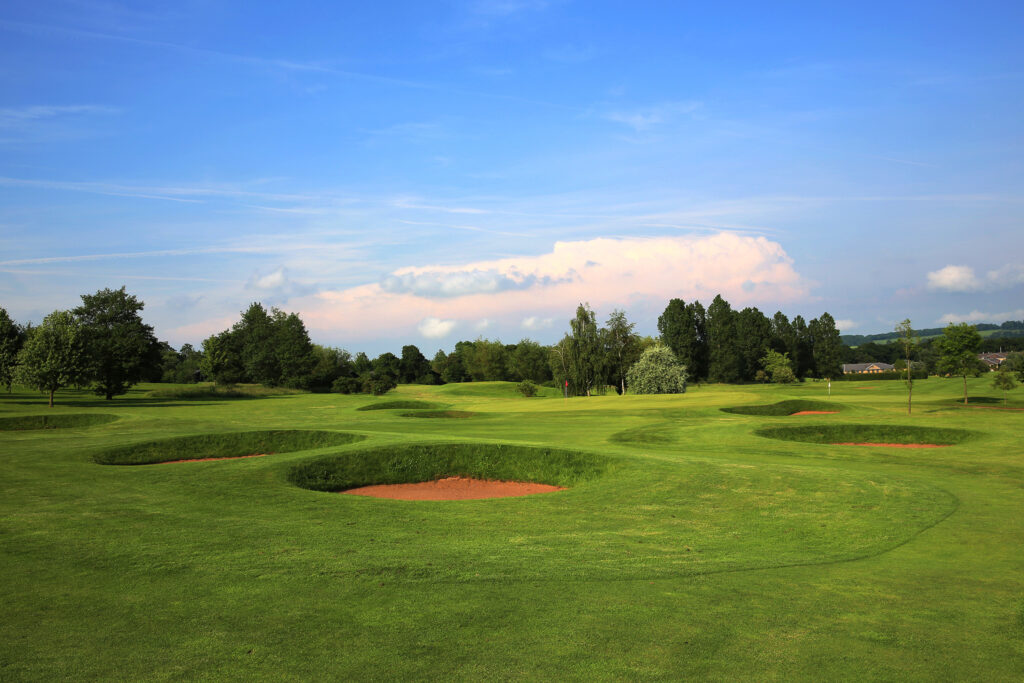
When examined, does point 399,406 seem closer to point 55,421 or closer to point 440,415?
point 440,415

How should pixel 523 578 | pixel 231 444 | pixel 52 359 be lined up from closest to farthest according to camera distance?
pixel 523 578 < pixel 231 444 < pixel 52 359

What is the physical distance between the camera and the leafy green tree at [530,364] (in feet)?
380

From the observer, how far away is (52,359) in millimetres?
46281

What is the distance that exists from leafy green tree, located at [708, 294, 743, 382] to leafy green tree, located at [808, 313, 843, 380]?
72.5 ft

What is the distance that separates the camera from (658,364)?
71.1 metres

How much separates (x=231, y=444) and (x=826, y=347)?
12351cm

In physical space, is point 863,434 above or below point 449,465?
above

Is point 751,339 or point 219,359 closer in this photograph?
point 219,359

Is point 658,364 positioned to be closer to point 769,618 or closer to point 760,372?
point 760,372

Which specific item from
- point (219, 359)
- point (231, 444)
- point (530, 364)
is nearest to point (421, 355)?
point (530, 364)

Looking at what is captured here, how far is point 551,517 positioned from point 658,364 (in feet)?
201

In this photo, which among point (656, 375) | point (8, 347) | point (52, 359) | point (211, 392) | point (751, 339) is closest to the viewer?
point (52, 359)

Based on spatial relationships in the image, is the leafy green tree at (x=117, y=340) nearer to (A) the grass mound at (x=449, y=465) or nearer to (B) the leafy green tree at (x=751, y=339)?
(A) the grass mound at (x=449, y=465)

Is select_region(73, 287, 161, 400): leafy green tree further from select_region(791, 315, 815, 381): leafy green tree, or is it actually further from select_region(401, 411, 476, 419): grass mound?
select_region(791, 315, 815, 381): leafy green tree
